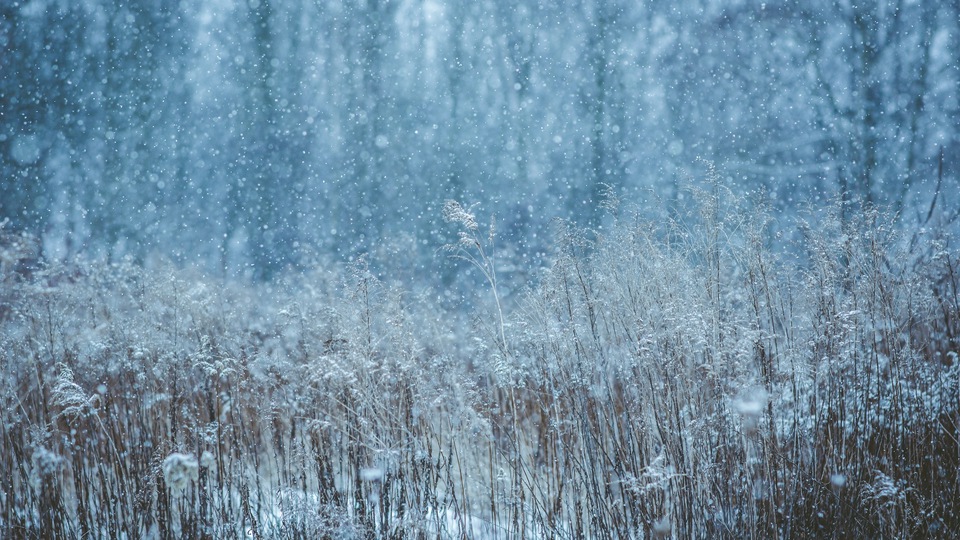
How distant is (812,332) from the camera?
2324mm

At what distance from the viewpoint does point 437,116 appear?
75.3 ft

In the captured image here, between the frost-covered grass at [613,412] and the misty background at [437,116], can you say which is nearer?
the frost-covered grass at [613,412]

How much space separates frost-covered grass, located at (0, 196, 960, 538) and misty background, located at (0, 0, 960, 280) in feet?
21.9

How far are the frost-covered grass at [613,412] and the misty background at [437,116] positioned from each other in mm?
6668

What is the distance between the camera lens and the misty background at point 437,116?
955cm

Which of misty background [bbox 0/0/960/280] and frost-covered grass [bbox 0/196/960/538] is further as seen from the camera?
misty background [bbox 0/0/960/280]

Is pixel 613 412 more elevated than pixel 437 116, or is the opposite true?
pixel 437 116

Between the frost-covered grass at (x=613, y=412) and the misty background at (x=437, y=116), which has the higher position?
the misty background at (x=437, y=116)

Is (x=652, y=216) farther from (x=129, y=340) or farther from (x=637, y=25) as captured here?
(x=637, y=25)

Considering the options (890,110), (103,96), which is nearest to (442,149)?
(103,96)

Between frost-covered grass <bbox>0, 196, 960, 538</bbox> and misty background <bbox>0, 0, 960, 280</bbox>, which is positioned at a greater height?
misty background <bbox>0, 0, 960, 280</bbox>

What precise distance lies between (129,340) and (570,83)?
767 inches

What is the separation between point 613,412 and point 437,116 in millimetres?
21924

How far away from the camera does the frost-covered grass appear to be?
209 centimetres
